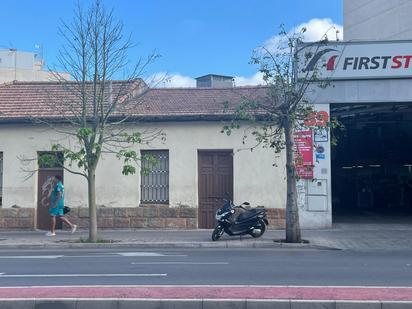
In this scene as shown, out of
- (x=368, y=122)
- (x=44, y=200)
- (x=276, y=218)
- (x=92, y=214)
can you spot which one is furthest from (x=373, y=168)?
(x=92, y=214)

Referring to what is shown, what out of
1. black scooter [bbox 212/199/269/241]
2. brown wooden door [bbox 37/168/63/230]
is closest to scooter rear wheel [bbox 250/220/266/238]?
black scooter [bbox 212/199/269/241]

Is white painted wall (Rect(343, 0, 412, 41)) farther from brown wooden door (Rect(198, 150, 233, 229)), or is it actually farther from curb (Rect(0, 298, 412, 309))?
curb (Rect(0, 298, 412, 309))

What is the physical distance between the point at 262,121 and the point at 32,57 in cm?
3702

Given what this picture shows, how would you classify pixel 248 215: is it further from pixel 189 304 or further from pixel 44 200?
pixel 189 304

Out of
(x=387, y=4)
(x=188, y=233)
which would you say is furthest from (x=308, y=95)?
(x=387, y=4)

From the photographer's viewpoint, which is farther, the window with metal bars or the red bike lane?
the window with metal bars

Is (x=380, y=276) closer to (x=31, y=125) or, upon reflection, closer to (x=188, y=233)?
(x=188, y=233)

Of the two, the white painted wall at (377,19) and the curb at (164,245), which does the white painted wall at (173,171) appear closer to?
the curb at (164,245)

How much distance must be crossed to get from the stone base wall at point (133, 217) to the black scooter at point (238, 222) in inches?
113

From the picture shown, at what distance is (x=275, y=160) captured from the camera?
19.1 meters

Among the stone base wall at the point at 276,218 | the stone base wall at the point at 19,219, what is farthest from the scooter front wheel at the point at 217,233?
the stone base wall at the point at 19,219

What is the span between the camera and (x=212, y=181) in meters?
19.3

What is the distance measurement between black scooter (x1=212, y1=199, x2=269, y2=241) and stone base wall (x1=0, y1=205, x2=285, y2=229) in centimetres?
287

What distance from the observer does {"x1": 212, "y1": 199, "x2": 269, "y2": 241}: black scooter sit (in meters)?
15.7
